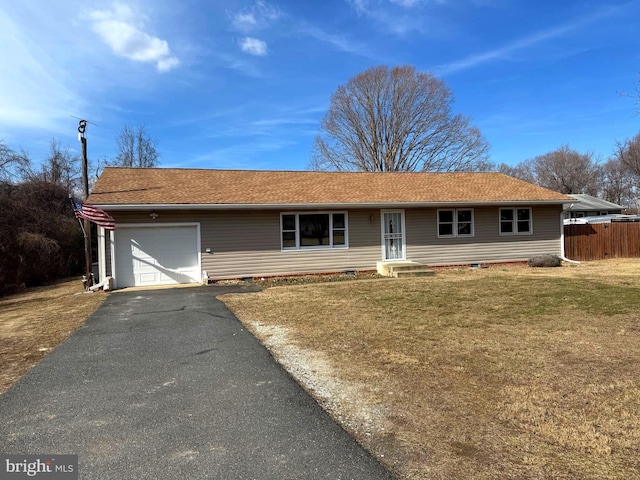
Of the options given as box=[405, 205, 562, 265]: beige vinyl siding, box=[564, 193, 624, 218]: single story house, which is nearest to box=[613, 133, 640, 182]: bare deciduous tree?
box=[564, 193, 624, 218]: single story house

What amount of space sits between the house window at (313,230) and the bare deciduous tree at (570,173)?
4443cm

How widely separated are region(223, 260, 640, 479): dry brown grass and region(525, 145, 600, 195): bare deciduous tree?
47.2 metres

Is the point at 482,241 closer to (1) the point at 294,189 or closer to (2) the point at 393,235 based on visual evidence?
(2) the point at 393,235

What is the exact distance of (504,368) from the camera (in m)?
4.78

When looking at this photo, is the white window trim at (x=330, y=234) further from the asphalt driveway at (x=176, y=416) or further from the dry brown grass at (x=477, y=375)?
the asphalt driveway at (x=176, y=416)

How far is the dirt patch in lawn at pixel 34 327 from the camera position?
5547 millimetres

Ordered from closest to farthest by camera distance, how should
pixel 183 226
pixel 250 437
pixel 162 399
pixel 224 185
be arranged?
pixel 250 437 < pixel 162 399 < pixel 183 226 < pixel 224 185

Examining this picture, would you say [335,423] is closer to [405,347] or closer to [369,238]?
[405,347]

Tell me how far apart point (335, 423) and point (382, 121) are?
1339 inches

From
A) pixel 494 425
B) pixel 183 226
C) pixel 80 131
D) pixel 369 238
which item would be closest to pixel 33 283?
pixel 80 131

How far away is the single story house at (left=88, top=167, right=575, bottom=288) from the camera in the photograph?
44.4ft

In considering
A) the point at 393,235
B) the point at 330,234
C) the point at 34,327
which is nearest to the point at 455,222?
the point at 393,235

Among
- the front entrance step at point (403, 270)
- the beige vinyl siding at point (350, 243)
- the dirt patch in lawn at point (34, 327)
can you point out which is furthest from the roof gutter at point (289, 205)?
the dirt patch in lawn at point (34, 327)

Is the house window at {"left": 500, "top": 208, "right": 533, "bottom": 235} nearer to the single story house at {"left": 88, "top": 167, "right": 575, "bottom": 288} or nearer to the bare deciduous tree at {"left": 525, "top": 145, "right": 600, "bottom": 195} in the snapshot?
the single story house at {"left": 88, "top": 167, "right": 575, "bottom": 288}
